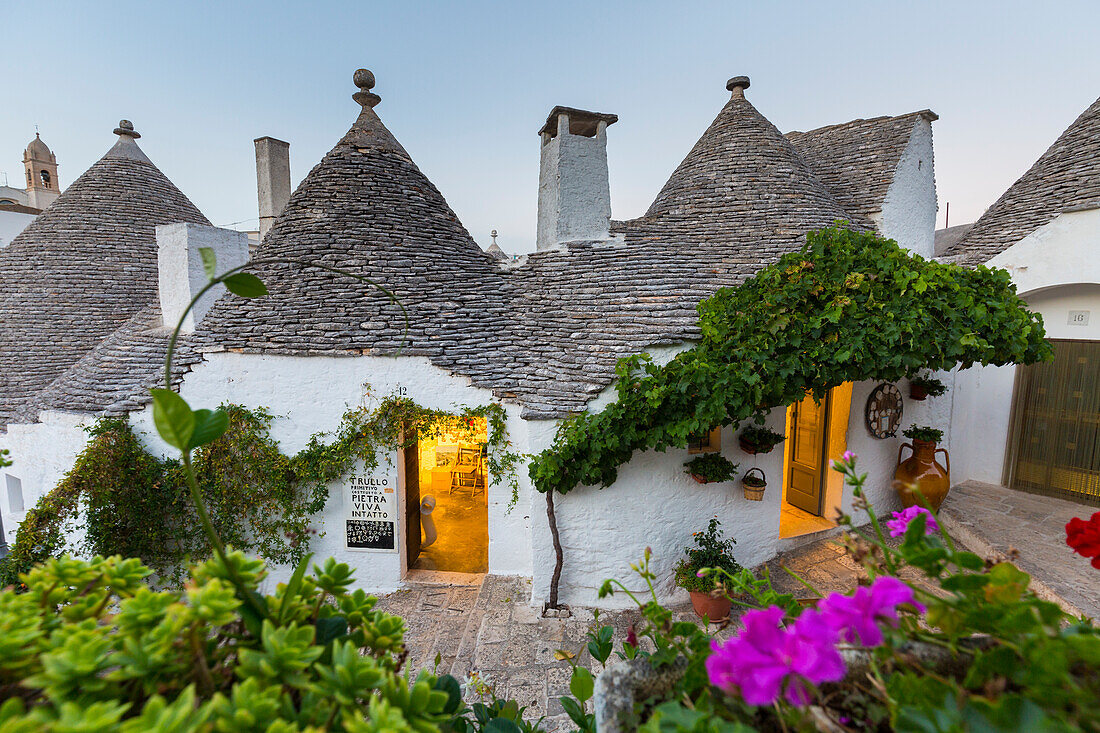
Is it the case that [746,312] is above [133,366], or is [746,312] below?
above

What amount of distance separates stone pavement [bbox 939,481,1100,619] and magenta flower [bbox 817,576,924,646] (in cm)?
639

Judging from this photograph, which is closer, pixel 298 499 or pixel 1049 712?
pixel 1049 712

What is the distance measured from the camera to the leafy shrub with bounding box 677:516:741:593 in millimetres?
5336

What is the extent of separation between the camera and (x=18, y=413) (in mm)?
7316

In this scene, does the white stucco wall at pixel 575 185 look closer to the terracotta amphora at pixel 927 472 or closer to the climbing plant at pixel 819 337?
the climbing plant at pixel 819 337

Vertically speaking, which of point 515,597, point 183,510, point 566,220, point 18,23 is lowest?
point 515,597

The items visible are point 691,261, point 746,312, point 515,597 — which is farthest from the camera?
point 691,261

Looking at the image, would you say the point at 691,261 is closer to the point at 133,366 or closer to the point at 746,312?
the point at 746,312

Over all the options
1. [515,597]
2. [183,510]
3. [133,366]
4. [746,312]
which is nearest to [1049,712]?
[746,312]

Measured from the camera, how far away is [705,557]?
5559 mm

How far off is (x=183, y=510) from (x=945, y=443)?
12.5m

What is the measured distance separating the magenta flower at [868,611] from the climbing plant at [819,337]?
401 cm

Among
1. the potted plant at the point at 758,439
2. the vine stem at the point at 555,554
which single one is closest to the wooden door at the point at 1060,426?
the potted plant at the point at 758,439

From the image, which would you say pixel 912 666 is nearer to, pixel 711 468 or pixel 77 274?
pixel 711 468
